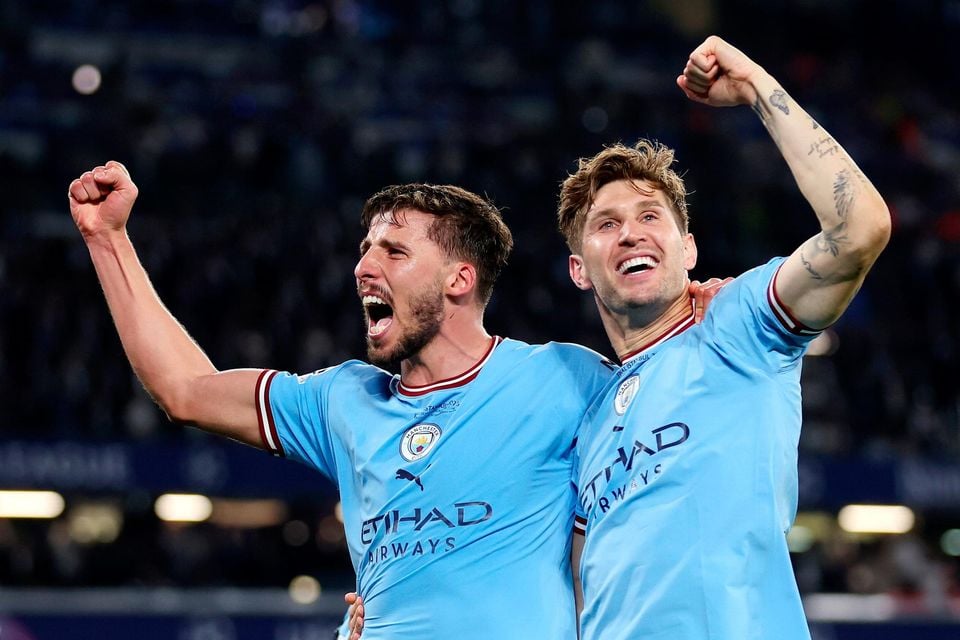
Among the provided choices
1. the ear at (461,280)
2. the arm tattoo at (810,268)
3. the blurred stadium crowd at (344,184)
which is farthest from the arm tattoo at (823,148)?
the blurred stadium crowd at (344,184)

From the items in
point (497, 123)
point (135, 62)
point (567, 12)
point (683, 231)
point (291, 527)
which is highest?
point (567, 12)

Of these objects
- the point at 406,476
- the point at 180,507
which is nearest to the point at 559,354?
the point at 406,476

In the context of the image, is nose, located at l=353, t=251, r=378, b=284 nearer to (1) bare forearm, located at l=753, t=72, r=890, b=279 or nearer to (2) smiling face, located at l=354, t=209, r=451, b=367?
(2) smiling face, located at l=354, t=209, r=451, b=367

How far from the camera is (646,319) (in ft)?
13.1

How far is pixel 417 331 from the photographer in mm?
4203

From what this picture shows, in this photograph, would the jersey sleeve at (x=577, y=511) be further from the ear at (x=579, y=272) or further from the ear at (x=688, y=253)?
the ear at (x=688, y=253)

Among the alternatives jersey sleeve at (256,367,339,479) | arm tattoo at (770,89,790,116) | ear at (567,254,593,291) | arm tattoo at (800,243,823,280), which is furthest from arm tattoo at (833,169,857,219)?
jersey sleeve at (256,367,339,479)

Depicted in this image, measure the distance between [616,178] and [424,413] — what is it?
902 mm

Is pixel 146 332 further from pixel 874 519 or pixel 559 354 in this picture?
pixel 874 519

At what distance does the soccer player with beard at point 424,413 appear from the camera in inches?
151

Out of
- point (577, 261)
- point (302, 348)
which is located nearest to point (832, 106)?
point (302, 348)

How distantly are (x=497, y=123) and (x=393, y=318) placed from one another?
14345mm

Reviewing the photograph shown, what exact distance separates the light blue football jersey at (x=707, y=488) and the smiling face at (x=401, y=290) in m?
0.70

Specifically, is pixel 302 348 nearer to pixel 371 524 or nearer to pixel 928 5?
pixel 371 524
